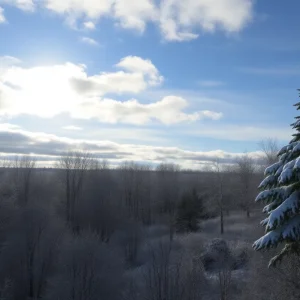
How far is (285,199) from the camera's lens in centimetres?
953

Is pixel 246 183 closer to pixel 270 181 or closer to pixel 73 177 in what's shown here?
pixel 73 177

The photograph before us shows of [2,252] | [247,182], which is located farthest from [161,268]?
[247,182]

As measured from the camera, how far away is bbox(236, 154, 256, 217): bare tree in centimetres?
4981

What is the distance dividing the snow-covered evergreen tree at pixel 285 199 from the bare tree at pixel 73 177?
4146 centimetres

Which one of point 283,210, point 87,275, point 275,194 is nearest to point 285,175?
point 283,210

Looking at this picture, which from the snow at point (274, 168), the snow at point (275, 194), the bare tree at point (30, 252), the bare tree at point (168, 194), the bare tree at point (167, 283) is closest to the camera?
the snow at point (275, 194)

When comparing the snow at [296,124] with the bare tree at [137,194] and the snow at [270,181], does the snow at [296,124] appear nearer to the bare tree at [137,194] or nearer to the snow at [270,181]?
the snow at [270,181]

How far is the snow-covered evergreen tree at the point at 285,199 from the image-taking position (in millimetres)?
8898

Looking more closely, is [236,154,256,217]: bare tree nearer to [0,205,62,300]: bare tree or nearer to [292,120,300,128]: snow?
[0,205,62,300]: bare tree

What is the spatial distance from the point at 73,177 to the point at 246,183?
24.8 m

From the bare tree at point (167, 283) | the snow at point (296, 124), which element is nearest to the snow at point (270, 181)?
the snow at point (296, 124)

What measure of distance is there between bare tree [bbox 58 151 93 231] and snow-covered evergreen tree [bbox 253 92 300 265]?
41.5 metres

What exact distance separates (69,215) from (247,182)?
25.6 metres

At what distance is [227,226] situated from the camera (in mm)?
48219
